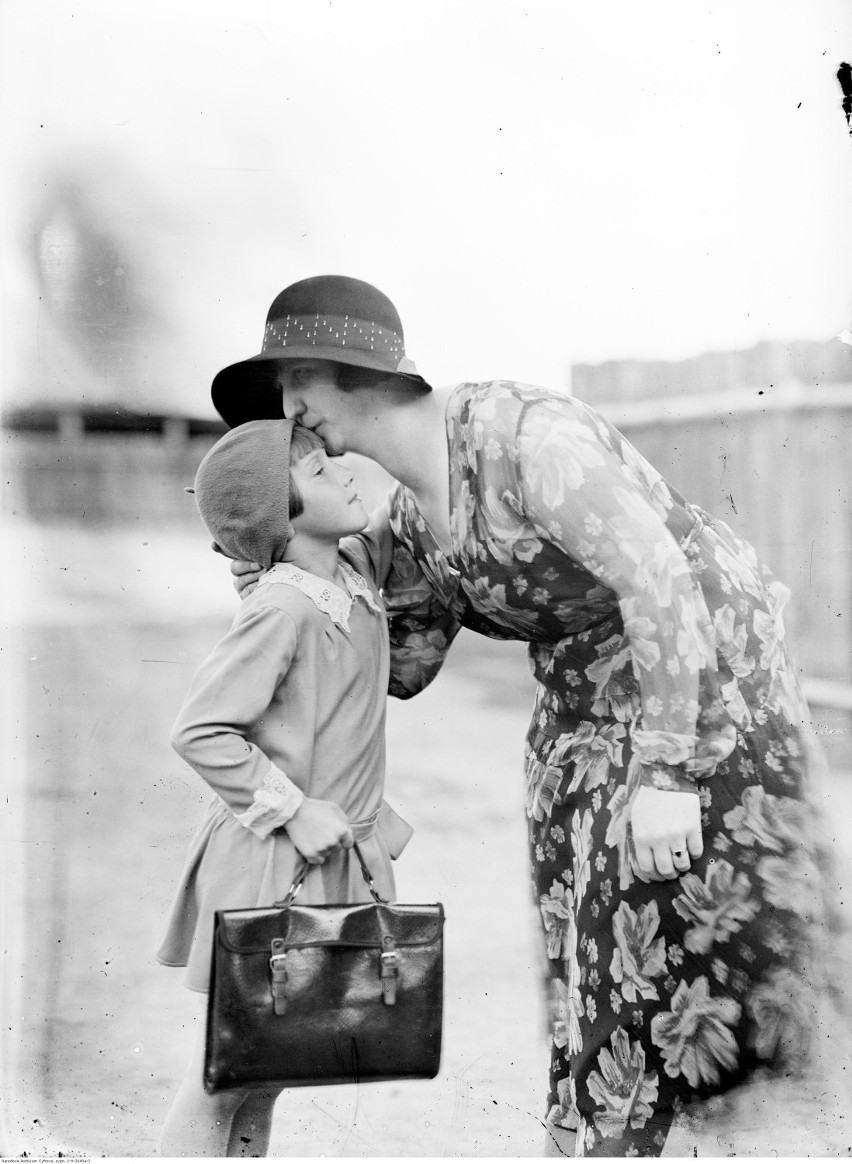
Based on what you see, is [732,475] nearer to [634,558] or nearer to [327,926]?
[634,558]

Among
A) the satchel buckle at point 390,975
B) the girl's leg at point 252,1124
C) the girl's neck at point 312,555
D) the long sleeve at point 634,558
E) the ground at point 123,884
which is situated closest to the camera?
the long sleeve at point 634,558

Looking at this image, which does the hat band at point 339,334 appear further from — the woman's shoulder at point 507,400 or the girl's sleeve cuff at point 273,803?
the girl's sleeve cuff at point 273,803

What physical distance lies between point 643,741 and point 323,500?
687 millimetres

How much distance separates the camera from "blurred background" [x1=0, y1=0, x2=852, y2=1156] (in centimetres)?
214

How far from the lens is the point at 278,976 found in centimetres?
179

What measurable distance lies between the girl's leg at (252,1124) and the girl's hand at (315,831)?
52 cm

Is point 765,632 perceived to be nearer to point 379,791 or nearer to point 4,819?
point 379,791

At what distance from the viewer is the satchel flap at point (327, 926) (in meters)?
1.79

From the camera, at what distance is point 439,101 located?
7.06ft

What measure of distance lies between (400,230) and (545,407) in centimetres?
61

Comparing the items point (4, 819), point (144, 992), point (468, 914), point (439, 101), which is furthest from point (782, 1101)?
point (439, 101)

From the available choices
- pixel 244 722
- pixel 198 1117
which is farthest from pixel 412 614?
pixel 198 1117

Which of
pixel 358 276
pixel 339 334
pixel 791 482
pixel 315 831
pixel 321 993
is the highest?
pixel 358 276

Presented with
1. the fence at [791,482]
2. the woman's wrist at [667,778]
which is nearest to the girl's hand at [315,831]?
the woman's wrist at [667,778]
